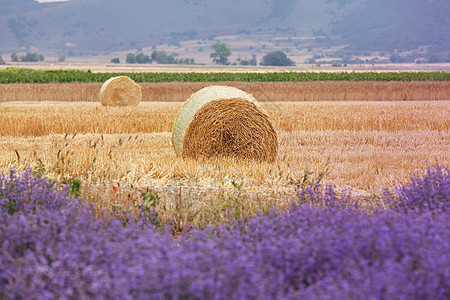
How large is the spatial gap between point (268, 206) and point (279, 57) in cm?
17099

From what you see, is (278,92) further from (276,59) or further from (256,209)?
(276,59)

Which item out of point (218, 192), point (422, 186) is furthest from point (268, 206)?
point (422, 186)

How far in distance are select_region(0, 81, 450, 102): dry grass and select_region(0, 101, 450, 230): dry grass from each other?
437 inches

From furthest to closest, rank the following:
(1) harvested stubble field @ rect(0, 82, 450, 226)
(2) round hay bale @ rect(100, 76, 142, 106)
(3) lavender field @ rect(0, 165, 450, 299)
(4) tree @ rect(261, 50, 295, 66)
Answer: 1. (4) tree @ rect(261, 50, 295, 66)
2. (2) round hay bale @ rect(100, 76, 142, 106)
3. (1) harvested stubble field @ rect(0, 82, 450, 226)
4. (3) lavender field @ rect(0, 165, 450, 299)

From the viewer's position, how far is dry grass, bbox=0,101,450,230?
6480 millimetres

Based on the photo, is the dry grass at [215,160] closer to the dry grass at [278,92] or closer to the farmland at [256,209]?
the farmland at [256,209]

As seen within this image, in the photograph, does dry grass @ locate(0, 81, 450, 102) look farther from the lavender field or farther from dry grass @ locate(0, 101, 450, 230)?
the lavender field

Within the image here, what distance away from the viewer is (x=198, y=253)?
3605mm

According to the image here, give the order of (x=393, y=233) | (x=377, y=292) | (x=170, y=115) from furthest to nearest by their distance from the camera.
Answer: (x=170, y=115), (x=393, y=233), (x=377, y=292)

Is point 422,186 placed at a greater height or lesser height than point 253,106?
lesser

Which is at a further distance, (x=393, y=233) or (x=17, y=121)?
(x=17, y=121)

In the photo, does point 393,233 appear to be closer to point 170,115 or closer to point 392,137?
point 392,137

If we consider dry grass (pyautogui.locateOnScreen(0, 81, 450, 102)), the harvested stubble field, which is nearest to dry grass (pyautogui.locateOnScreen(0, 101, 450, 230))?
the harvested stubble field

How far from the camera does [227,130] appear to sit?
912cm
